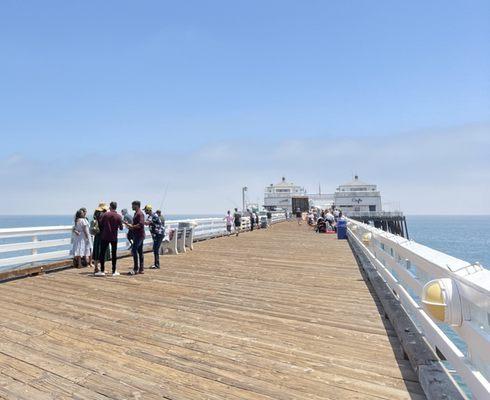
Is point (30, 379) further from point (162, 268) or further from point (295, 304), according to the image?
point (162, 268)

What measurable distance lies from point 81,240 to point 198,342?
7172mm

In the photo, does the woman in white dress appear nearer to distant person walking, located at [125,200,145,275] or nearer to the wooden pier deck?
distant person walking, located at [125,200,145,275]

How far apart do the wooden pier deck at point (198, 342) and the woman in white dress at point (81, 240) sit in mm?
2055

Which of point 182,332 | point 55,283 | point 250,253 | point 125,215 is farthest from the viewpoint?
point 250,253

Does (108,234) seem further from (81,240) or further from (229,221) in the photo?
(229,221)

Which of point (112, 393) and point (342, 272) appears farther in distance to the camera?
point (342, 272)

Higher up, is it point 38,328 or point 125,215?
point 125,215

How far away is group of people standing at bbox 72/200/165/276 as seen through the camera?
A: 8445 mm

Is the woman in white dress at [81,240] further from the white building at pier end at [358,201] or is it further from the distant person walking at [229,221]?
the white building at pier end at [358,201]

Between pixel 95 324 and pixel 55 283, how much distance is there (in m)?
3.63

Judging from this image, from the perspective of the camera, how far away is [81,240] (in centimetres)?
1003

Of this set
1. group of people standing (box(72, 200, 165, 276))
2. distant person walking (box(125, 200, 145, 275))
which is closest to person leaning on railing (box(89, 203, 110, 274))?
group of people standing (box(72, 200, 165, 276))

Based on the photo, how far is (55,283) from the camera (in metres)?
7.81

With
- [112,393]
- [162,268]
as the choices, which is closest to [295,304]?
[112,393]
